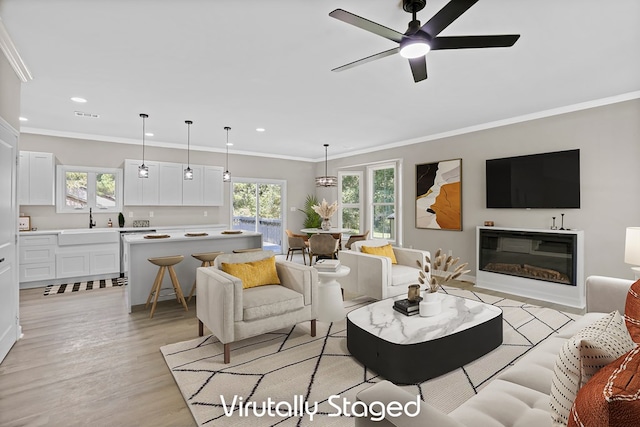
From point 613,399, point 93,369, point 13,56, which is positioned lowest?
point 93,369

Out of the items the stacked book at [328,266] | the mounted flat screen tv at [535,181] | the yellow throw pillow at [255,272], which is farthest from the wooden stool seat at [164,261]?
the mounted flat screen tv at [535,181]

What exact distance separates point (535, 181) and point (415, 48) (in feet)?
11.7

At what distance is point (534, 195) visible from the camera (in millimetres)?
4562

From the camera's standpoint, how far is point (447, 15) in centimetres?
175

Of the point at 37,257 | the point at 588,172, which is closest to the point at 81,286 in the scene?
the point at 37,257

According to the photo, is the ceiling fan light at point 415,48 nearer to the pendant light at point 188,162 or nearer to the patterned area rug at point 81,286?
the pendant light at point 188,162

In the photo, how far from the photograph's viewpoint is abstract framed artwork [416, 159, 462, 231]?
553 centimetres

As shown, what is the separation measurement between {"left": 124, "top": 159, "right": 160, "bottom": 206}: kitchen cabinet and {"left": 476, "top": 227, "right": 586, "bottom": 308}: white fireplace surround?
596 cm

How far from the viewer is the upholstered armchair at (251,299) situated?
258 cm

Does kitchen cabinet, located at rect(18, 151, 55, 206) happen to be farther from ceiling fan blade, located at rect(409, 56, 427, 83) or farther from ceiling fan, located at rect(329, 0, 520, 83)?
ceiling fan blade, located at rect(409, 56, 427, 83)

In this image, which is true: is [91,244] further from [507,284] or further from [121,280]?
[507,284]

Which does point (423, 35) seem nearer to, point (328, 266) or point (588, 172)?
point (328, 266)

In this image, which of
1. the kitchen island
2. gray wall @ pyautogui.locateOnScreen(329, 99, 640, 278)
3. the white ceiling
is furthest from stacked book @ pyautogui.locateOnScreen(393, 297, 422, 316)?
gray wall @ pyautogui.locateOnScreen(329, 99, 640, 278)

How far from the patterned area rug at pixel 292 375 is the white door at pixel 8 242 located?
1366 mm
